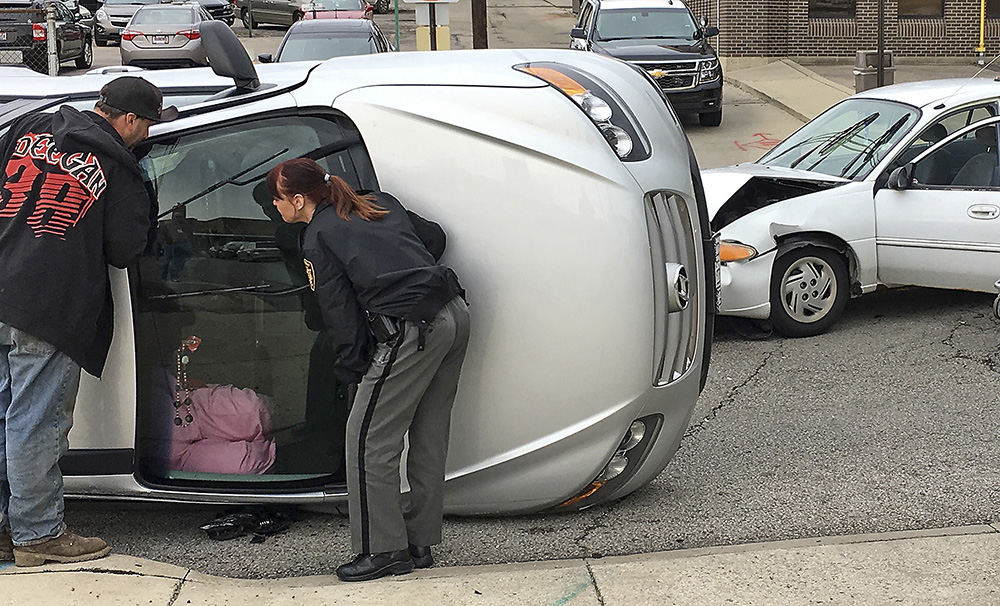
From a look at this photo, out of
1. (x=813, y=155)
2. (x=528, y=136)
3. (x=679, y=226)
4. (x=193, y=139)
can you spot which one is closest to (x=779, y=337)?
(x=813, y=155)

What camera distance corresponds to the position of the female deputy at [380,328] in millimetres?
4027

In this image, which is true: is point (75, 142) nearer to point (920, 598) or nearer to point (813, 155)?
point (920, 598)

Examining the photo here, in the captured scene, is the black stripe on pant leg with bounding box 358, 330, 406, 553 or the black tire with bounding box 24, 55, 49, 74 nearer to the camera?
the black stripe on pant leg with bounding box 358, 330, 406, 553

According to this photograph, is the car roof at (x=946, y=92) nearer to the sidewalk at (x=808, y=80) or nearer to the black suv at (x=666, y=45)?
the black suv at (x=666, y=45)

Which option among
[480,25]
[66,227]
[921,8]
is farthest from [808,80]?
[66,227]

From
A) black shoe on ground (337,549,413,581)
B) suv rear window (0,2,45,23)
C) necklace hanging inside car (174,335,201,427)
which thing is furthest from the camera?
suv rear window (0,2,45,23)

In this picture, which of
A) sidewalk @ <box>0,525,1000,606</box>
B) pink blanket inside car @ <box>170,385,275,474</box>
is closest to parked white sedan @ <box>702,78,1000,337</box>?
sidewalk @ <box>0,525,1000,606</box>

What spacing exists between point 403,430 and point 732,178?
15.9 ft

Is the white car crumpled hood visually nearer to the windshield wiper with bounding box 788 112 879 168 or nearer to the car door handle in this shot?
the windshield wiper with bounding box 788 112 879 168

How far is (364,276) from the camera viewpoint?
401 centimetres

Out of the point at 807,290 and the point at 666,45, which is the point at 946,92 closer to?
the point at 807,290

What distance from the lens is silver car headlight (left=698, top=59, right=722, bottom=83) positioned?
1780cm

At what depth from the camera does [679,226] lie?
4.60 meters

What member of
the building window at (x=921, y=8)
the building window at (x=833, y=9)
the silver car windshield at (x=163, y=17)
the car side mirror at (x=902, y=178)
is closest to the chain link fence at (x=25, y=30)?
the silver car windshield at (x=163, y=17)
